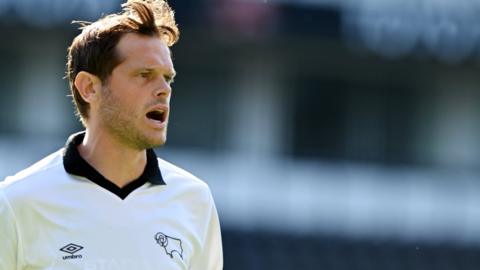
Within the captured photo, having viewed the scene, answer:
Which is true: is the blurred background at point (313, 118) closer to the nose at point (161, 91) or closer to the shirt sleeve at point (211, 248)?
the shirt sleeve at point (211, 248)

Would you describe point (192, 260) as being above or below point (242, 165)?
above

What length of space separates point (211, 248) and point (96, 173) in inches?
18.0

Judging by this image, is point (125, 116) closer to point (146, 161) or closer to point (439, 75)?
point (146, 161)

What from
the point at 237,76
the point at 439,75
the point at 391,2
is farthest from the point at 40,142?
the point at 439,75

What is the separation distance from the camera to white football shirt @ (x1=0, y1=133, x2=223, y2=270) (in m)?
4.52

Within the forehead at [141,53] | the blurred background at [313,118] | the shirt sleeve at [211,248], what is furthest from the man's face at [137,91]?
the blurred background at [313,118]

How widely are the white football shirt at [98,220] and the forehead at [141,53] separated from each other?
0.31 metres

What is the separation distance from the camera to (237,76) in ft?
65.1

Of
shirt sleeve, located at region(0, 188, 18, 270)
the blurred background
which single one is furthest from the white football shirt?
the blurred background

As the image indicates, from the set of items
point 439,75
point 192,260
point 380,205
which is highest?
point 192,260

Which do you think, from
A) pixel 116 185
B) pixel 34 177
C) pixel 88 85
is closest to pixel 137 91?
pixel 88 85

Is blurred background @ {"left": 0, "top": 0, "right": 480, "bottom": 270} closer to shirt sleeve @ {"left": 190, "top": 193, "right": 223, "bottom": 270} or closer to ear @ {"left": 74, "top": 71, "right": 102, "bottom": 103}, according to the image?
shirt sleeve @ {"left": 190, "top": 193, "right": 223, "bottom": 270}

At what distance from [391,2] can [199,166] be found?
307cm

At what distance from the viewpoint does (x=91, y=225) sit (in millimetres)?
4598
